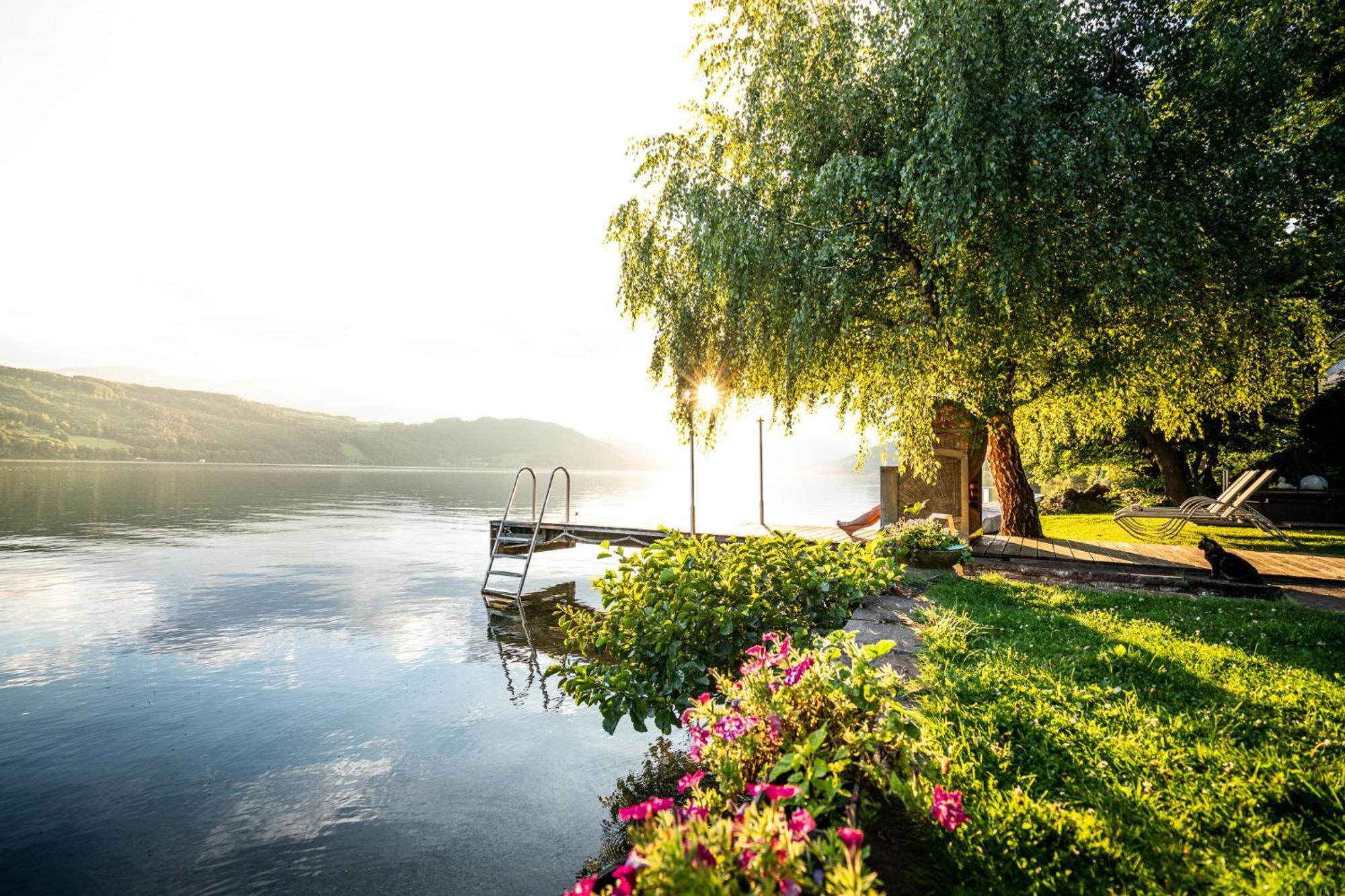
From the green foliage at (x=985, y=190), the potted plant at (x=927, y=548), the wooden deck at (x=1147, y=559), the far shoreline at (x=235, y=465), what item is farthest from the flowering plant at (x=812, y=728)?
the far shoreline at (x=235, y=465)

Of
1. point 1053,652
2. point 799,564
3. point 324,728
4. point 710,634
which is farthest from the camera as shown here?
point 324,728

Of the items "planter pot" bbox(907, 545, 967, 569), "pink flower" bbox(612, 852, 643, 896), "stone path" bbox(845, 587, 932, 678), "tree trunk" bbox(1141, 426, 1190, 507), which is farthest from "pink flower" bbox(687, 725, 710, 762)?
"tree trunk" bbox(1141, 426, 1190, 507)

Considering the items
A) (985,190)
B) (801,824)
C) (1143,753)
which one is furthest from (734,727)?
(985,190)

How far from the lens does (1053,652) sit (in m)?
5.28

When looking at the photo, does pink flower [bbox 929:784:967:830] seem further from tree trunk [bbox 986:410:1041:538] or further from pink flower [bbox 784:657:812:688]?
tree trunk [bbox 986:410:1041:538]

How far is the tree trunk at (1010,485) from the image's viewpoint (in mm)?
13297

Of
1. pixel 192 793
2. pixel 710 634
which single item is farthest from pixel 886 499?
pixel 192 793

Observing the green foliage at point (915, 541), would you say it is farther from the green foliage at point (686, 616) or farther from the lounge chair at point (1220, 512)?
the lounge chair at point (1220, 512)

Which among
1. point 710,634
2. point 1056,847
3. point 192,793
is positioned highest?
point 710,634

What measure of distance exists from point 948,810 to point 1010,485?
41.6 feet

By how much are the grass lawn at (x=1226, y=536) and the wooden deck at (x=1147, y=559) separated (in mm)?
1771

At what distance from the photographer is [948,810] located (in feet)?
8.07

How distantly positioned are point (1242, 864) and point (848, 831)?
6.54 feet

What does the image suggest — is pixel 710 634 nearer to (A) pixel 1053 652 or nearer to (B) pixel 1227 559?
(A) pixel 1053 652
